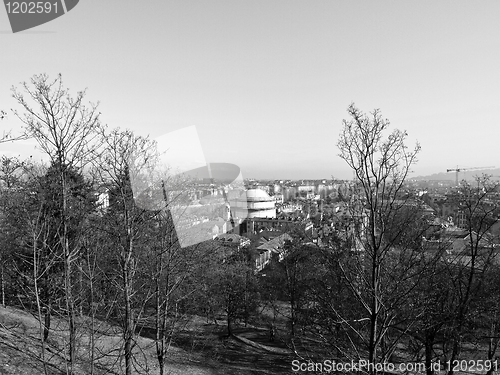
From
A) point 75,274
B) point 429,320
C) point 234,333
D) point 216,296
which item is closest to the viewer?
point 429,320

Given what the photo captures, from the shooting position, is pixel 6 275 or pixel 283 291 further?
pixel 283 291

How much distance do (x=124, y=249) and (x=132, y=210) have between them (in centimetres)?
70

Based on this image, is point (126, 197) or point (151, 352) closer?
point (126, 197)

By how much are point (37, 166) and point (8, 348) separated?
3.84 meters

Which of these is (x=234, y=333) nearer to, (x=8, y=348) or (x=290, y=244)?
(x=290, y=244)

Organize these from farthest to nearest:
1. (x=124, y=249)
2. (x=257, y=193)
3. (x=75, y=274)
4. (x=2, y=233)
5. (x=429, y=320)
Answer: (x=257, y=193), (x=2, y=233), (x=75, y=274), (x=429, y=320), (x=124, y=249)

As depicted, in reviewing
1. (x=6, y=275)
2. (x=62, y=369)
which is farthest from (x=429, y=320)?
(x=6, y=275)

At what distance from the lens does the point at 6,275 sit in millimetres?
8844

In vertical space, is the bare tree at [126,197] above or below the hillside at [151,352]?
above

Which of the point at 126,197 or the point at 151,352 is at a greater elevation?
the point at 126,197

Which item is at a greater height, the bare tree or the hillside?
the bare tree

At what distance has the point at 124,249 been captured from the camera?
532cm

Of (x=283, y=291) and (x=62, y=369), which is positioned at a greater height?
(x=62, y=369)

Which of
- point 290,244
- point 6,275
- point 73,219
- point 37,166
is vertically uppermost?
point 37,166
